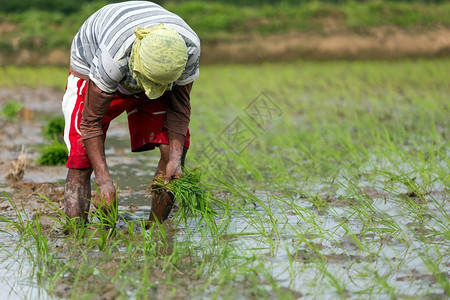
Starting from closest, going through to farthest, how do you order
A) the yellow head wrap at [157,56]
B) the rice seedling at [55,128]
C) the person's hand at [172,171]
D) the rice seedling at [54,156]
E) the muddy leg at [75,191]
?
1. the yellow head wrap at [157,56]
2. the person's hand at [172,171]
3. the muddy leg at [75,191]
4. the rice seedling at [54,156]
5. the rice seedling at [55,128]

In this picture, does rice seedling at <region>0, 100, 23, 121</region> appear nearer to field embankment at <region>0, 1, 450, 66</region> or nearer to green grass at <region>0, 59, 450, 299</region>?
green grass at <region>0, 59, 450, 299</region>

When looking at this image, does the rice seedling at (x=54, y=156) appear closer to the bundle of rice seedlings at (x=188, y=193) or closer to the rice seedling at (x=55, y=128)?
the rice seedling at (x=55, y=128)

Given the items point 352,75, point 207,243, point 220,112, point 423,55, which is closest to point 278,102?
point 220,112

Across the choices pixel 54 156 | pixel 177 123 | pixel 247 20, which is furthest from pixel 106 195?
pixel 247 20

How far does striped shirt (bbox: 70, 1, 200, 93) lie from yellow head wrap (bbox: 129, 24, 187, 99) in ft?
0.24

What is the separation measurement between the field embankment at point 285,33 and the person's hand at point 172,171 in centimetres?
1086

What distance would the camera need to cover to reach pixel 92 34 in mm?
3055

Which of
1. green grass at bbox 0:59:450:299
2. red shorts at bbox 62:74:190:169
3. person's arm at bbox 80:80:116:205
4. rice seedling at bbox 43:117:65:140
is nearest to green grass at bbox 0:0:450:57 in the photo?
green grass at bbox 0:59:450:299

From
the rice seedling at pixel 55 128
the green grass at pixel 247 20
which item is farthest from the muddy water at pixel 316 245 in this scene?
the green grass at pixel 247 20

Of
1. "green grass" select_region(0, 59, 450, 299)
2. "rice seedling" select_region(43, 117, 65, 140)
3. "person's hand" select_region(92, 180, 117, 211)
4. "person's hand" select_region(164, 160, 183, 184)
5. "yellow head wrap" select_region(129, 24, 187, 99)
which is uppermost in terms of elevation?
"yellow head wrap" select_region(129, 24, 187, 99)

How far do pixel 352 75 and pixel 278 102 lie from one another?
278cm

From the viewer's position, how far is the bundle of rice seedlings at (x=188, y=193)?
2.97m

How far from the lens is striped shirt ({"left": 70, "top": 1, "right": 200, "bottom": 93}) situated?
2.77 meters

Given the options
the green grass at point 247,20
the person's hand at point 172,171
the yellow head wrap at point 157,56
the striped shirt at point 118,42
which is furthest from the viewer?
the green grass at point 247,20
